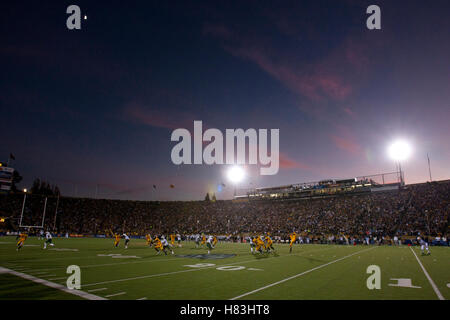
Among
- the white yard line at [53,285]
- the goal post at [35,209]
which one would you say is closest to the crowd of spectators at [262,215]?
the goal post at [35,209]

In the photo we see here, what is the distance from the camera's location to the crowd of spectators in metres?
42.7

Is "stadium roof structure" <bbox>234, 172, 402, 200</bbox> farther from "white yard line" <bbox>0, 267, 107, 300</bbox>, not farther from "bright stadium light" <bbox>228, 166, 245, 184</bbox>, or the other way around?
"white yard line" <bbox>0, 267, 107, 300</bbox>

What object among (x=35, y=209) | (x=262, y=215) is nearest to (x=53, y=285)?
(x=262, y=215)

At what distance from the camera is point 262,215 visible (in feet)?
198

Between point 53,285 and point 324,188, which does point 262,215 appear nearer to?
point 324,188

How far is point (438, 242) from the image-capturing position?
3569cm

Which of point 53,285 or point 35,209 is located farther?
point 35,209

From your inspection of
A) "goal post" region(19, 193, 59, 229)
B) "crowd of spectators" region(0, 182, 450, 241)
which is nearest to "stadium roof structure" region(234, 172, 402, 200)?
"crowd of spectators" region(0, 182, 450, 241)

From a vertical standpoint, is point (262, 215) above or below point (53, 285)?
above

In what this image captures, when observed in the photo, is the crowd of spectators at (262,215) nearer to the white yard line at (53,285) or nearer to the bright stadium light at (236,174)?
the bright stadium light at (236,174)

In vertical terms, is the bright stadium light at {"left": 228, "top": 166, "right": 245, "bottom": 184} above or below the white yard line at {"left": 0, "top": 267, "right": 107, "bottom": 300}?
above

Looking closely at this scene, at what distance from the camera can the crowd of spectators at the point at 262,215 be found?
42.7 m
